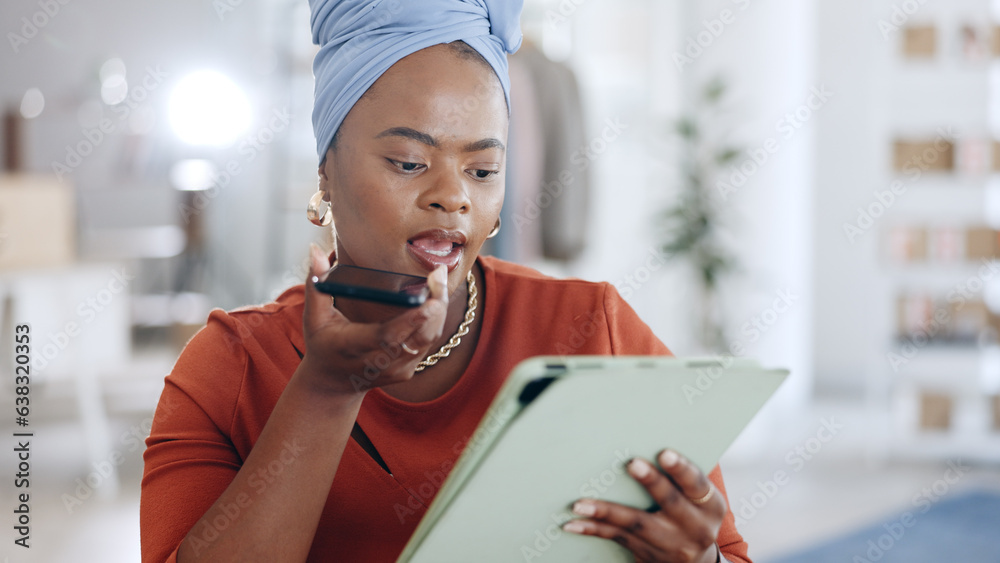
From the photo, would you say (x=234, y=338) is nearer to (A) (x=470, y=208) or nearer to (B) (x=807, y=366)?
(A) (x=470, y=208)

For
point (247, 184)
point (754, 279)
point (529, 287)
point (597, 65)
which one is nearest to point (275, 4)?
point (247, 184)

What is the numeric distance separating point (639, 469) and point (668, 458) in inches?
1.2

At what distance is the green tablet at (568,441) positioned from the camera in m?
0.64

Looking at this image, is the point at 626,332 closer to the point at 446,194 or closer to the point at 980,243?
the point at 446,194

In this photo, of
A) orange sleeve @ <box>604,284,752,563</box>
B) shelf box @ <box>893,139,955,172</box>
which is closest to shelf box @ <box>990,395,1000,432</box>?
shelf box @ <box>893,139,955,172</box>

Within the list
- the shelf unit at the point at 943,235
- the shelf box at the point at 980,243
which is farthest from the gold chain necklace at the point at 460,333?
the shelf box at the point at 980,243

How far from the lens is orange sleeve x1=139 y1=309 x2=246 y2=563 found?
2.98 ft

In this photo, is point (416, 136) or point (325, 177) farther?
point (325, 177)

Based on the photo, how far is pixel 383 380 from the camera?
28.9 inches

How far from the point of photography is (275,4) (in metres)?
4.13

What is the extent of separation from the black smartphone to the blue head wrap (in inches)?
7.0

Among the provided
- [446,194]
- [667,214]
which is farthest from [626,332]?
[667,214]

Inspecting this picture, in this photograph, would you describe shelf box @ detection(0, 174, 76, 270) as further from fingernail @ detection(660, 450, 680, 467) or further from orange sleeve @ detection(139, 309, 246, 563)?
fingernail @ detection(660, 450, 680, 467)

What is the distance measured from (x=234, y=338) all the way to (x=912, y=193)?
3792 millimetres
